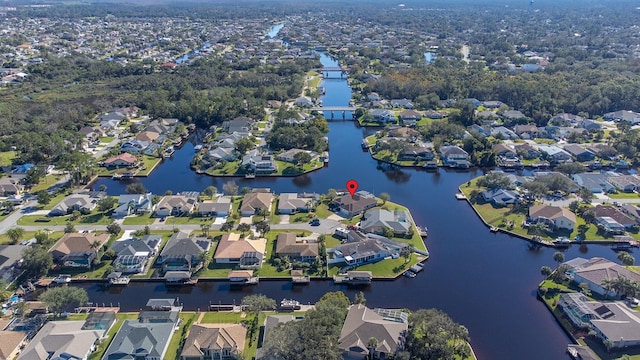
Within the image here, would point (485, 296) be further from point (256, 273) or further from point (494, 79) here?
point (494, 79)

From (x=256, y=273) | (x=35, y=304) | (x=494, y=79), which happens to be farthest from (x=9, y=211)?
(x=494, y=79)

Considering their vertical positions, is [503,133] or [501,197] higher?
[501,197]

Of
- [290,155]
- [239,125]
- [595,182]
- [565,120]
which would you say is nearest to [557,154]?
[595,182]

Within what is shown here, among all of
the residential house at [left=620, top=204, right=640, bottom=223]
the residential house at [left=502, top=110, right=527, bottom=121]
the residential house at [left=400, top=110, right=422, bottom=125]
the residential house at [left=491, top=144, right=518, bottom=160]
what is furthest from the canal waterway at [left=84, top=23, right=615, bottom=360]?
the residential house at [left=502, top=110, right=527, bottom=121]

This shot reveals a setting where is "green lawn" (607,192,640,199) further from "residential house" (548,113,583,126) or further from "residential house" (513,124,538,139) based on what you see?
"residential house" (548,113,583,126)

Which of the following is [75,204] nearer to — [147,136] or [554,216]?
[147,136]

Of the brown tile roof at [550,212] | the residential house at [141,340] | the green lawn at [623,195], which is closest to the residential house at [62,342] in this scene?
the residential house at [141,340]
